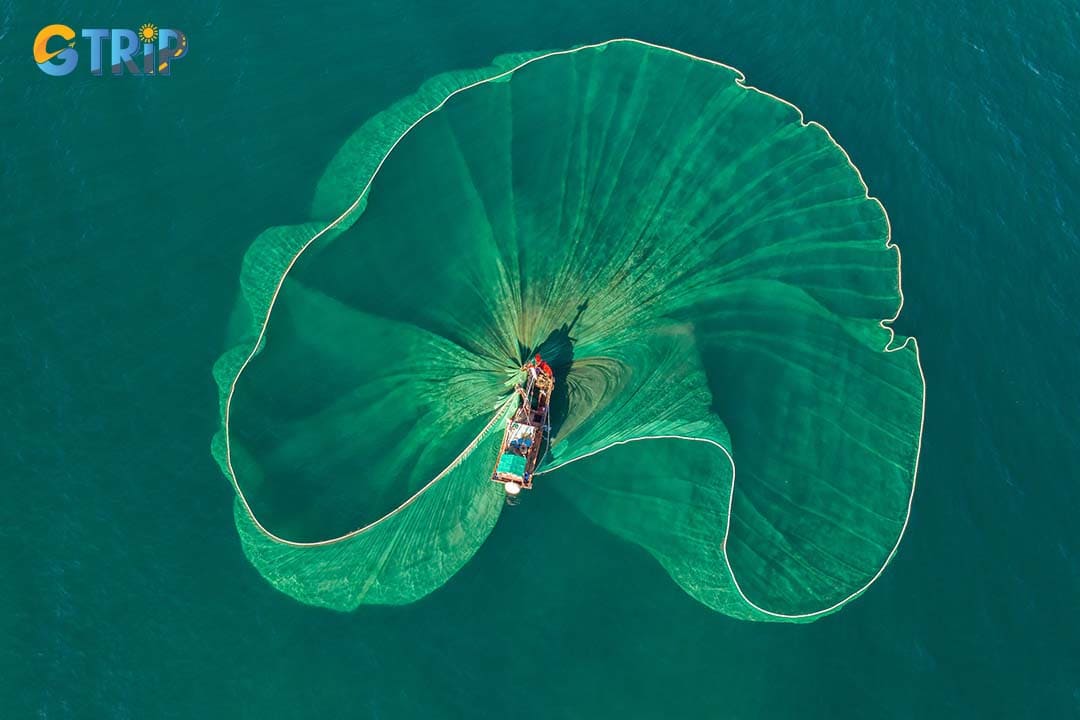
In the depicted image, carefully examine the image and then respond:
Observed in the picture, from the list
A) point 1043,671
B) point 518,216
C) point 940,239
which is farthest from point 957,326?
point 518,216

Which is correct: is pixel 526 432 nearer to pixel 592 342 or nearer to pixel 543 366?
pixel 543 366

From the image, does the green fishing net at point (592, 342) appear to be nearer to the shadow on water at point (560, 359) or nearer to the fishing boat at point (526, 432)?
the shadow on water at point (560, 359)

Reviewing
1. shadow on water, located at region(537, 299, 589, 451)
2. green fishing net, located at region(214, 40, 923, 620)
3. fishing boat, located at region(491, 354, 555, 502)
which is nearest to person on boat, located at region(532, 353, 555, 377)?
fishing boat, located at region(491, 354, 555, 502)

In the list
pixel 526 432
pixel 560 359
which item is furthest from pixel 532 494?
pixel 560 359

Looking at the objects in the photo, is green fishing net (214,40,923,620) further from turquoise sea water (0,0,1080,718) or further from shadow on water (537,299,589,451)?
turquoise sea water (0,0,1080,718)

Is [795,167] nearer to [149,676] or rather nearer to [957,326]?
[957,326]

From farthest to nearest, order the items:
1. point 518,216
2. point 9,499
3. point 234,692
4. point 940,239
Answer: point 940,239
point 518,216
point 9,499
point 234,692
